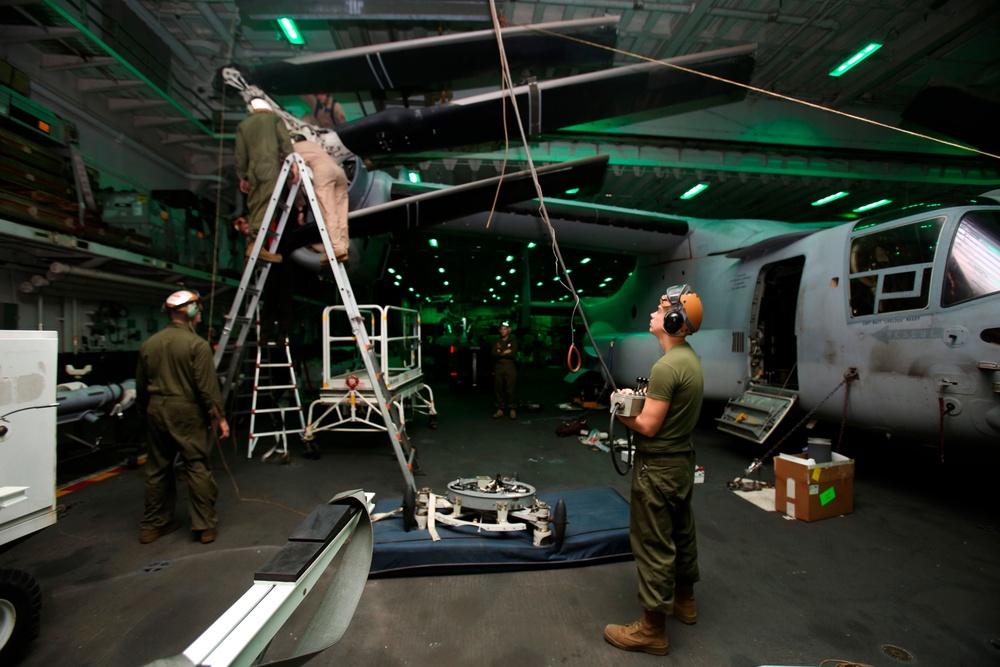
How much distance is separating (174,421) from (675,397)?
357cm

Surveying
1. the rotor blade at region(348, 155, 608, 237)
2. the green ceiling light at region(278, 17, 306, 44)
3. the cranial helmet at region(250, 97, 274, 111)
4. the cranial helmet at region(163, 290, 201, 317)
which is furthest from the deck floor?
the green ceiling light at region(278, 17, 306, 44)

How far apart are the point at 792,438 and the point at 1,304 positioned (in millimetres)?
10113

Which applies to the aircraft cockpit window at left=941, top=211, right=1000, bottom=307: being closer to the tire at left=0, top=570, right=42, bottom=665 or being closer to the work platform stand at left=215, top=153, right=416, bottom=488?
the work platform stand at left=215, top=153, right=416, bottom=488

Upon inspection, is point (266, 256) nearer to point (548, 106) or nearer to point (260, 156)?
point (260, 156)

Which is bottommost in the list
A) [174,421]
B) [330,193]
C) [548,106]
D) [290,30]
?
[174,421]

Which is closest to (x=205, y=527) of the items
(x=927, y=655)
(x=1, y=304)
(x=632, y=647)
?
(x=632, y=647)

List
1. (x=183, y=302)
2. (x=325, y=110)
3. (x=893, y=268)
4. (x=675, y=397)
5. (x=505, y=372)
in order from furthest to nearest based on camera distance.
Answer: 1. (x=505, y=372)
2. (x=325, y=110)
3. (x=893, y=268)
4. (x=183, y=302)
5. (x=675, y=397)

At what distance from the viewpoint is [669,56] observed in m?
5.62

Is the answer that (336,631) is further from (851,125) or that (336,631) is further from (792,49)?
(851,125)

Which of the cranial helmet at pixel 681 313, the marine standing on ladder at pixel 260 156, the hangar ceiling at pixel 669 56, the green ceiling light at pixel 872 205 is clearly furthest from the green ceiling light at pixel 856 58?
the marine standing on ladder at pixel 260 156

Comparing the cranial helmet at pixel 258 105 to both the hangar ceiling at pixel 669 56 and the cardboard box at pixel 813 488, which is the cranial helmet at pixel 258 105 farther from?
the cardboard box at pixel 813 488

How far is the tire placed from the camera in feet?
5.95

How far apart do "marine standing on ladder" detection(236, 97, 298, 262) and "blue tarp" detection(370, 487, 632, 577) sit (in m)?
2.92

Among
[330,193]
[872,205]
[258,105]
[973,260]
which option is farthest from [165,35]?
[872,205]
